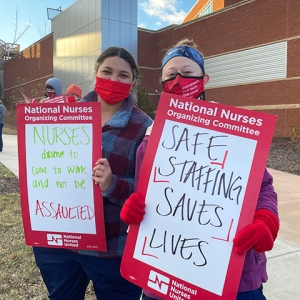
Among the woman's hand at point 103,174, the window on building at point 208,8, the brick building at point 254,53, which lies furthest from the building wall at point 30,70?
the woman's hand at point 103,174

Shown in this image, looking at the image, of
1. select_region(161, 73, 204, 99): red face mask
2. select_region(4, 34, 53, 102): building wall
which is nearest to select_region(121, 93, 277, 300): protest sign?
select_region(161, 73, 204, 99): red face mask

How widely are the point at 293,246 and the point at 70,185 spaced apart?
310 cm

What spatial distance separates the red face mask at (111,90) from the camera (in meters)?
2.00

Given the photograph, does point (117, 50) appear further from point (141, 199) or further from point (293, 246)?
point (293, 246)

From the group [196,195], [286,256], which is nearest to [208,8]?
[286,256]

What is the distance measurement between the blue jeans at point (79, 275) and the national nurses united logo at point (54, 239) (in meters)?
0.10

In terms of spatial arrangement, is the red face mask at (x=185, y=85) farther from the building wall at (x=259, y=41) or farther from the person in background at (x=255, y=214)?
the building wall at (x=259, y=41)

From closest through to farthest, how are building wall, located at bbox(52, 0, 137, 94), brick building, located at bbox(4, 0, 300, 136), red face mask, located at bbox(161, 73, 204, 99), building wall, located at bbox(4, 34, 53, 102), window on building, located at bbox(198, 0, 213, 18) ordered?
red face mask, located at bbox(161, 73, 204, 99), brick building, located at bbox(4, 0, 300, 136), building wall, located at bbox(52, 0, 137, 94), window on building, located at bbox(198, 0, 213, 18), building wall, located at bbox(4, 34, 53, 102)

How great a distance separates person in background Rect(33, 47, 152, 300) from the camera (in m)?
1.89

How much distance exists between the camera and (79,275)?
2057 mm

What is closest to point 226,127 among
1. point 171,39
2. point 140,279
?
point 140,279

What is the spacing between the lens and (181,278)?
139 cm

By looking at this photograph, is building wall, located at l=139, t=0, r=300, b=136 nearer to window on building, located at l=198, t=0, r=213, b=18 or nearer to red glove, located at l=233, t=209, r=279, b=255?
window on building, located at l=198, t=0, r=213, b=18

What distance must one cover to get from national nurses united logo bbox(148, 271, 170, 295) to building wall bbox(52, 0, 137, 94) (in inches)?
760
